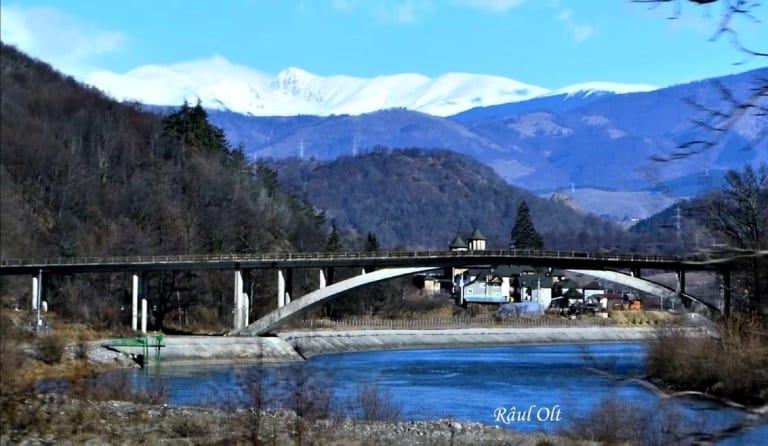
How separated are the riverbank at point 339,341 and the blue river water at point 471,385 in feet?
9.37

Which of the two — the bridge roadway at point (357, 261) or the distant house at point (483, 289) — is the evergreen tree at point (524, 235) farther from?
the bridge roadway at point (357, 261)

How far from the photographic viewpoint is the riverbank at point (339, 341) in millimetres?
63438

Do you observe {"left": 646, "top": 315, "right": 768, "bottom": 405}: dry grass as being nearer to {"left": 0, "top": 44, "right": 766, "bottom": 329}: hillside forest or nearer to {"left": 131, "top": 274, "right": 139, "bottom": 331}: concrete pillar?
{"left": 0, "top": 44, "right": 766, "bottom": 329}: hillside forest

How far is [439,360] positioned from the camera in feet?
221

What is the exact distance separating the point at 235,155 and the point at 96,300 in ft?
175

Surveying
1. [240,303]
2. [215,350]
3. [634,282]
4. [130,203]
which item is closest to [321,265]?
[240,303]

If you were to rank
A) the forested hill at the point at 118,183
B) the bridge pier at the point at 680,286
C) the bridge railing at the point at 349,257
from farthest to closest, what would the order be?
the bridge railing at the point at 349,257 < the bridge pier at the point at 680,286 < the forested hill at the point at 118,183

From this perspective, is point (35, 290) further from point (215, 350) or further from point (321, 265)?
point (321, 265)

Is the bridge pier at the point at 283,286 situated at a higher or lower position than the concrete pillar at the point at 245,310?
higher

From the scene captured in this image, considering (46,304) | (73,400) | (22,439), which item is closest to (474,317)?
(46,304)

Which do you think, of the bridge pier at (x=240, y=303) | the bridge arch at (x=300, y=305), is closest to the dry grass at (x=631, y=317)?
the bridge arch at (x=300, y=305)

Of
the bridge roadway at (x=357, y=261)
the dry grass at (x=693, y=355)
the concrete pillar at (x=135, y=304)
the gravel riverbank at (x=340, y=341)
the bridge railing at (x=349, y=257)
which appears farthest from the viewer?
the concrete pillar at (x=135, y=304)

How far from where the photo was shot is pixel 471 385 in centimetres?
4834

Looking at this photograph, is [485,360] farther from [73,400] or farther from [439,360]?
[73,400]
